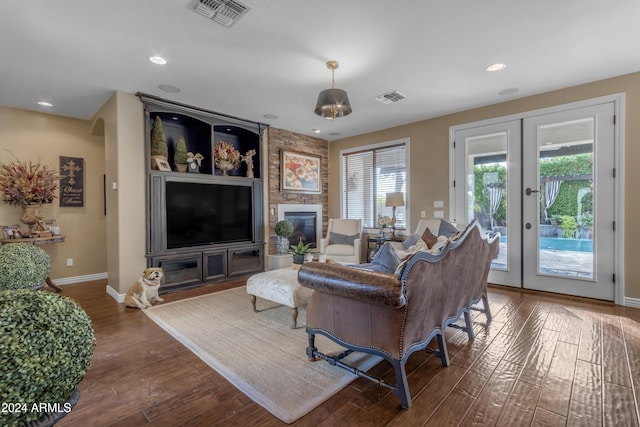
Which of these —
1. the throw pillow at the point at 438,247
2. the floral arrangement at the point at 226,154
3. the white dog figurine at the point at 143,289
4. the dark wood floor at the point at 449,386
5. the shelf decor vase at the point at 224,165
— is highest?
the floral arrangement at the point at 226,154

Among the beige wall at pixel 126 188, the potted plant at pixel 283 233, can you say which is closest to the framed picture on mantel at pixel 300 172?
the potted plant at pixel 283 233

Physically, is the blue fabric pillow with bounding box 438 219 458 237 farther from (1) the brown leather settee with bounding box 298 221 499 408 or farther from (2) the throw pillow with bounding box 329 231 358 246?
(2) the throw pillow with bounding box 329 231 358 246

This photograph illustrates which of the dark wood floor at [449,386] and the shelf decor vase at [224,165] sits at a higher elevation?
the shelf decor vase at [224,165]

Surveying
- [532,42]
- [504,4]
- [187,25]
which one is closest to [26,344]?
[187,25]

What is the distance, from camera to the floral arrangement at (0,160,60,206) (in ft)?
13.3

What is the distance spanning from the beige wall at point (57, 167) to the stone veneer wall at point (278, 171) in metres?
2.90

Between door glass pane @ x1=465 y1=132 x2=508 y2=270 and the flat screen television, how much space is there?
371cm

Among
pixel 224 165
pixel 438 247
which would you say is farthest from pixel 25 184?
pixel 438 247

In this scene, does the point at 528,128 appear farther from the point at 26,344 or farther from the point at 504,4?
the point at 26,344

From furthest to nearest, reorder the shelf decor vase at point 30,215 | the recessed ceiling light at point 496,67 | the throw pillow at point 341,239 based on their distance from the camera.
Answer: the throw pillow at point 341,239 → the shelf decor vase at point 30,215 → the recessed ceiling light at point 496,67

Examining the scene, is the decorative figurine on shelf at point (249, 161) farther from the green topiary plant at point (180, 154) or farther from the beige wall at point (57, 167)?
the beige wall at point (57, 167)

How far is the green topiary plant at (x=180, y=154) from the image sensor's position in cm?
441

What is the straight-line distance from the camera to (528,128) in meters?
4.11

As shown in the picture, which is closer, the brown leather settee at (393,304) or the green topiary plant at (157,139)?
the brown leather settee at (393,304)
